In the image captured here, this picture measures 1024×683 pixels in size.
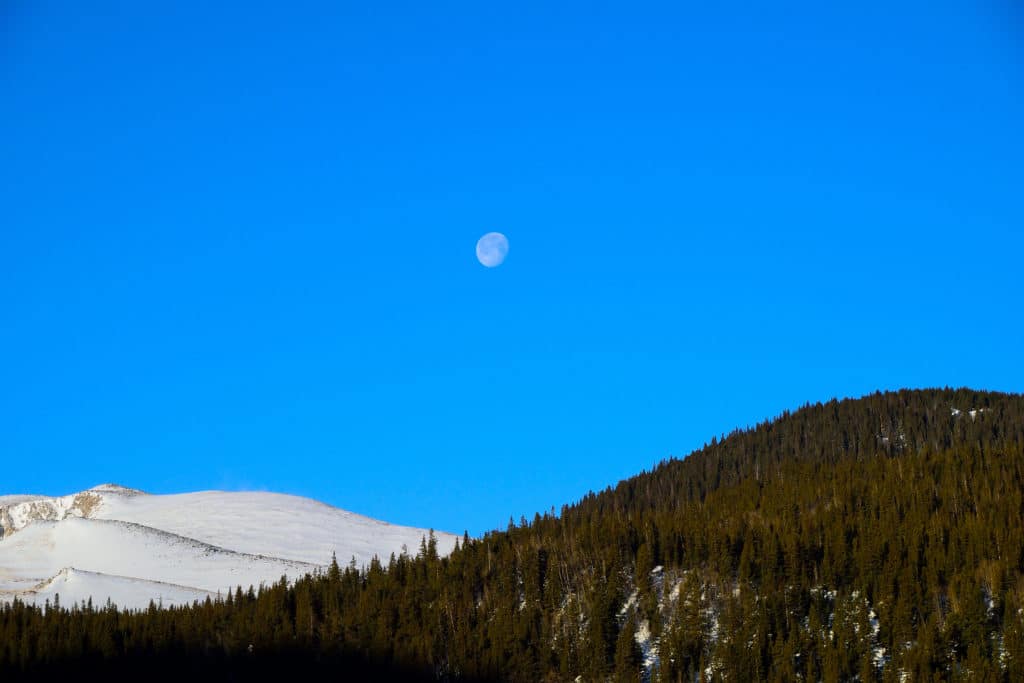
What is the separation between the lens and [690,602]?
93062 millimetres

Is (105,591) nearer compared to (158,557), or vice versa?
(105,591)

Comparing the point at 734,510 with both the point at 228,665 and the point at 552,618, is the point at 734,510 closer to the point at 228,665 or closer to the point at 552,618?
the point at 552,618

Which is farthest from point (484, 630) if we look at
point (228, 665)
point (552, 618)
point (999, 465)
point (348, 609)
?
point (999, 465)

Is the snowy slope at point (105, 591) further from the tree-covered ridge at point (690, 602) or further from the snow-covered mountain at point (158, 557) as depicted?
the tree-covered ridge at point (690, 602)

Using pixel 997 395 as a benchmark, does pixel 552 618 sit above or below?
below

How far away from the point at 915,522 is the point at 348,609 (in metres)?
49.9

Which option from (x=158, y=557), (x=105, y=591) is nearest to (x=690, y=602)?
(x=105, y=591)

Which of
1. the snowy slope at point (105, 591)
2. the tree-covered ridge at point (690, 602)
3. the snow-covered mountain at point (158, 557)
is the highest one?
the snow-covered mountain at point (158, 557)

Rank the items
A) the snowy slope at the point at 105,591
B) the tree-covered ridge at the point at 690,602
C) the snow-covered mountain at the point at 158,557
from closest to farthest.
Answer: the tree-covered ridge at the point at 690,602 → the snowy slope at the point at 105,591 → the snow-covered mountain at the point at 158,557

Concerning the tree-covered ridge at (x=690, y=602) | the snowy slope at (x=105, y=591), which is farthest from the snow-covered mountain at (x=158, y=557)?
the tree-covered ridge at (x=690, y=602)

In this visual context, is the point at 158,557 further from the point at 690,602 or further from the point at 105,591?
the point at 690,602

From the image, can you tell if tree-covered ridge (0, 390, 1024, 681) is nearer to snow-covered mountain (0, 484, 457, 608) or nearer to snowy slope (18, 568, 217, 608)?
snowy slope (18, 568, 217, 608)

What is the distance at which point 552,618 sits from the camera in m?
101

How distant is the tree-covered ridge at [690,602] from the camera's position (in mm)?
84125
